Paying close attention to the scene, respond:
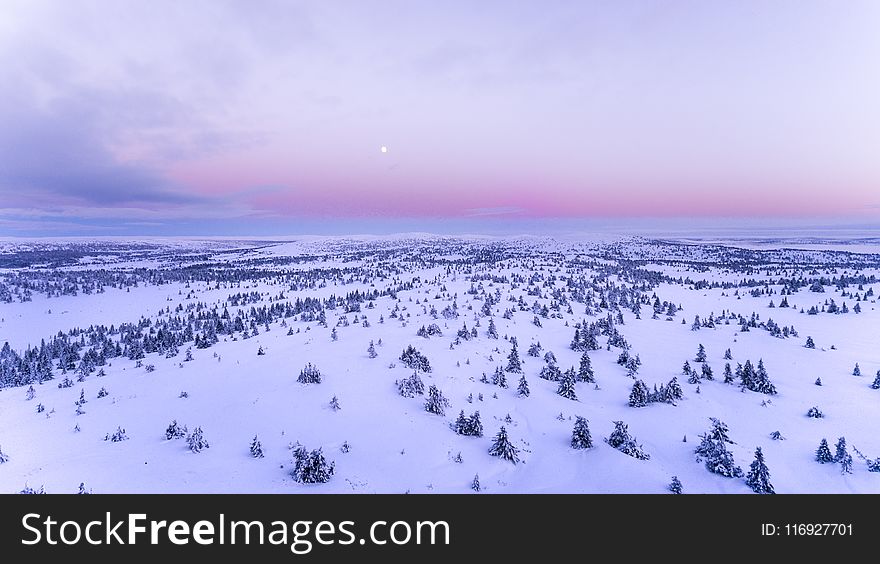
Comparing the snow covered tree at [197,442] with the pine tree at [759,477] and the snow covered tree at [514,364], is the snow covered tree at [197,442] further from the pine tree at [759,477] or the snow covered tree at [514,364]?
the pine tree at [759,477]

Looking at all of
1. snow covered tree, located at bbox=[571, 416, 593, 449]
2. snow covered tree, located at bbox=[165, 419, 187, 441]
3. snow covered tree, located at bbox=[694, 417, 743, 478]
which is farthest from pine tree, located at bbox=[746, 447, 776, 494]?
snow covered tree, located at bbox=[165, 419, 187, 441]

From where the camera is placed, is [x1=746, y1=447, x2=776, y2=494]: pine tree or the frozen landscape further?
the frozen landscape

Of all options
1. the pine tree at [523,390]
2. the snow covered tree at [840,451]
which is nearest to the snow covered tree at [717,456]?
the snow covered tree at [840,451]

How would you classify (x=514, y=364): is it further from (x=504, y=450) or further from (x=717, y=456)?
(x=717, y=456)

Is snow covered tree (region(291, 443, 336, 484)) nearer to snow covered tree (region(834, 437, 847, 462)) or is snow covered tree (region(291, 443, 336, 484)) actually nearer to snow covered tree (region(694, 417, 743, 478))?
snow covered tree (region(694, 417, 743, 478))

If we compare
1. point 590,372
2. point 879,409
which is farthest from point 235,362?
point 879,409
